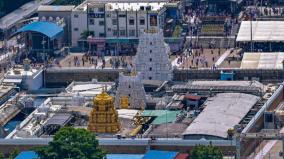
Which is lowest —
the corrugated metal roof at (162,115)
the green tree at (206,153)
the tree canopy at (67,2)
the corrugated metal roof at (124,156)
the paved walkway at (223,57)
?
the corrugated metal roof at (124,156)

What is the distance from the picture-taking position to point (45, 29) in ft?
422

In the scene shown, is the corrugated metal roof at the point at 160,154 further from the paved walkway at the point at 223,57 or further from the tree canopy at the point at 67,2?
the tree canopy at the point at 67,2

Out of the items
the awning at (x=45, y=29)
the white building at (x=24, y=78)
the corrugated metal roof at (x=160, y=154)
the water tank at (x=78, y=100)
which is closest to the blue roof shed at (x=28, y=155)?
the corrugated metal roof at (x=160, y=154)

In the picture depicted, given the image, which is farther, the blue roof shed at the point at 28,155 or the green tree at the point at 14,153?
the green tree at the point at 14,153

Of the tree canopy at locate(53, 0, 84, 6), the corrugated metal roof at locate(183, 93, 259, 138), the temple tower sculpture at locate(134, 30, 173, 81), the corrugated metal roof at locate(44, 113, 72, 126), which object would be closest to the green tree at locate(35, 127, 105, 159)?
the corrugated metal roof at locate(183, 93, 259, 138)

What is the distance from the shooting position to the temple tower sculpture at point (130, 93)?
11281cm

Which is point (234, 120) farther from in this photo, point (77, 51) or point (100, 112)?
point (77, 51)

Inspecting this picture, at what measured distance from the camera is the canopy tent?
12694 cm

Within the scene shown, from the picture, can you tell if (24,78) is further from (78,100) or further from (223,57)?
(223,57)

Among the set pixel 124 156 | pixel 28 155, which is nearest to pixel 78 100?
pixel 124 156

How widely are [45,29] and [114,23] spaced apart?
3.86m

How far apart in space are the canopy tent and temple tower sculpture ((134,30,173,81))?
31.7 ft

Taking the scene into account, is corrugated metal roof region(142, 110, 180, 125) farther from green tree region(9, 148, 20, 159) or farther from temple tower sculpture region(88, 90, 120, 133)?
green tree region(9, 148, 20, 159)

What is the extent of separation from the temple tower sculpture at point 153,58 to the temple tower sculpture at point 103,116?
29.7ft
